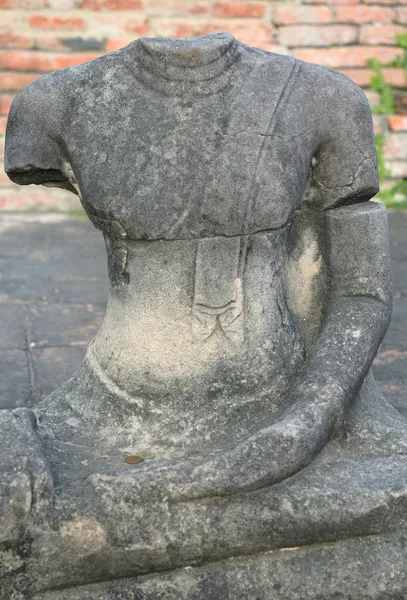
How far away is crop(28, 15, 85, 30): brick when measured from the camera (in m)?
6.04

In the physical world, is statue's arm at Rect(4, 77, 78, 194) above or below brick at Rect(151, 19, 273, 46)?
above

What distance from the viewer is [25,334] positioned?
4.07m

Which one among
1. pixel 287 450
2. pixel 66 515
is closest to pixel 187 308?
pixel 287 450

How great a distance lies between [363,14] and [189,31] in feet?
4.07

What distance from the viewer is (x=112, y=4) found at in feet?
20.0

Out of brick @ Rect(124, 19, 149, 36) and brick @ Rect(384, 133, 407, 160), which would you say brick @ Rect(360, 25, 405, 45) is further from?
brick @ Rect(124, 19, 149, 36)

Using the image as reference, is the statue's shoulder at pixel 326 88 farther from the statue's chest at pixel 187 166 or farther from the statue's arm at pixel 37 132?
the statue's arm at pixel 37 132

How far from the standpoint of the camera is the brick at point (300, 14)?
6.28 m

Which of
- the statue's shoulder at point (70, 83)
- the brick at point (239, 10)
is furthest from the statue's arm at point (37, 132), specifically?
the brick at point (239, 10)

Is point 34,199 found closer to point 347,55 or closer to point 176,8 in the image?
point 176,8

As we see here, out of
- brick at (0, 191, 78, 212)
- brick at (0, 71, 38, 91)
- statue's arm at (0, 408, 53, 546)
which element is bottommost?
brick at (0, 191, 78, 212)

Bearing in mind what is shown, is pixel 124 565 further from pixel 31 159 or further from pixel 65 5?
pixel 65 5

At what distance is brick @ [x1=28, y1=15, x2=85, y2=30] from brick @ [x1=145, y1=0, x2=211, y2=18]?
1.58 ft

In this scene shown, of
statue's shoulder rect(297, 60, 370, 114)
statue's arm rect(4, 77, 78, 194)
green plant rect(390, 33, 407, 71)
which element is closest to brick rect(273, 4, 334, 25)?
green plant rect(390, 33, 407, 71)
